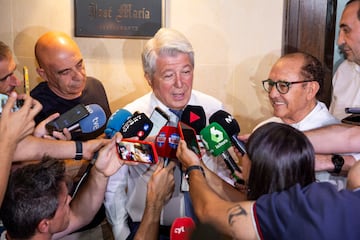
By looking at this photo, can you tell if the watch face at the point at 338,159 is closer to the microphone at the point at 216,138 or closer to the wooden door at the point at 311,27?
the microphone at the point at 216,138

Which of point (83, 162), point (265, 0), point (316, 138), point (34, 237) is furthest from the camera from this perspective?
point (265, 0)

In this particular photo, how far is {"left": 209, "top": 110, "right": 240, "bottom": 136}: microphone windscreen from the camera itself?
172cm

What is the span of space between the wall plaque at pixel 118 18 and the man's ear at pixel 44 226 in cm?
154

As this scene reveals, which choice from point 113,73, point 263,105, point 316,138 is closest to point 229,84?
point 263,105

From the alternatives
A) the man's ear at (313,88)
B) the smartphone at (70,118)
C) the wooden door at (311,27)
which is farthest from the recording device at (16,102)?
the wooden door at (311,27)

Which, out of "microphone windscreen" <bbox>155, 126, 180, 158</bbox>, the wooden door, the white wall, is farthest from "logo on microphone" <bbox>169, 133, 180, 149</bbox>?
the wooden door

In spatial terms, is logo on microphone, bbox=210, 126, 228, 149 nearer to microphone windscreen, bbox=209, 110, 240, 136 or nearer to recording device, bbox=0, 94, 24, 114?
microphone windscreen, bbox=209, 110, 240, 136

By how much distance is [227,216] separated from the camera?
1243 millimetres

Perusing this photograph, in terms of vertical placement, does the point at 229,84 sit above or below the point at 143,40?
below

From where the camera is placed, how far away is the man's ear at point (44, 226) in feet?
4.77

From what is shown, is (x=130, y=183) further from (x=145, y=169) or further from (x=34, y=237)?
(x=34, y=237)

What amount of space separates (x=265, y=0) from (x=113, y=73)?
106cm

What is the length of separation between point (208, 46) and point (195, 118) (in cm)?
108

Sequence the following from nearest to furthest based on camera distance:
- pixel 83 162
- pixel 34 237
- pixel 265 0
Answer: pixel 34 237 < pixel 83 162 < pixel 265 0
